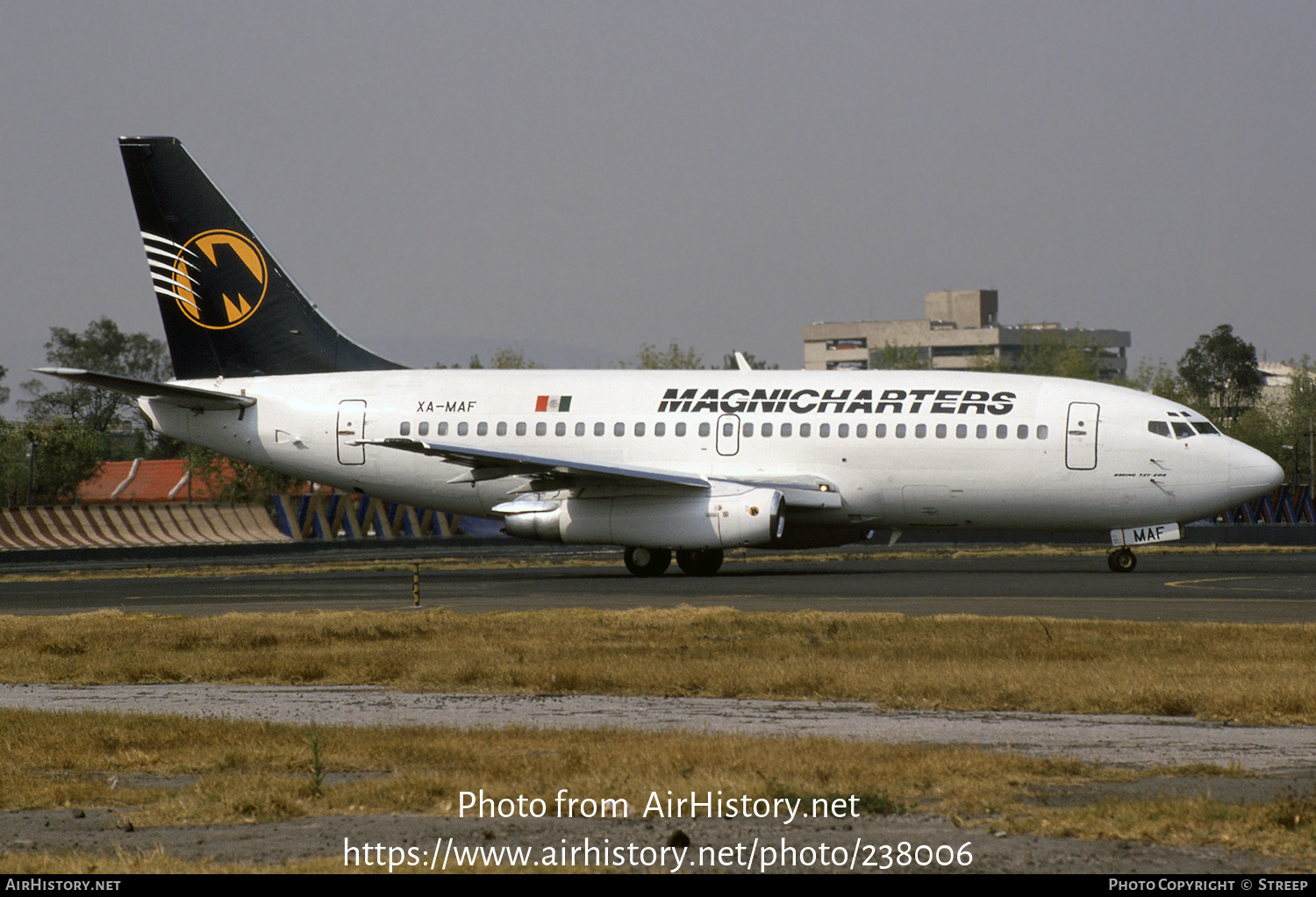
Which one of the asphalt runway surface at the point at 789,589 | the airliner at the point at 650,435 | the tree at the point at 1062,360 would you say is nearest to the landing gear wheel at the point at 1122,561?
the airliner at the point at 650,435

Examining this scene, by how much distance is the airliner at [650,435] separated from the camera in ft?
103

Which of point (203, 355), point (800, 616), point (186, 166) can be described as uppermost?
point (186, 166)

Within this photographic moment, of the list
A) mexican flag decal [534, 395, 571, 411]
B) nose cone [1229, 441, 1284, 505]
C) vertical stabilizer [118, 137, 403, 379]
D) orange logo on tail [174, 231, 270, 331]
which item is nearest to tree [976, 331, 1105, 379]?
nose cone [1229, 441, 1284, 505]

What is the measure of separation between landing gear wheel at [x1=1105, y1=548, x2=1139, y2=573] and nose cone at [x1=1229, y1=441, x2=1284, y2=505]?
2.59 m

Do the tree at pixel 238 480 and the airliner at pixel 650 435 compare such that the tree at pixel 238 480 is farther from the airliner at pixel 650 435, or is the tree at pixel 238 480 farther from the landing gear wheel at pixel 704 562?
the landing gear wheel at pixel 704 562

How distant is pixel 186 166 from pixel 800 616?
22122 mm

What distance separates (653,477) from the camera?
3109 centimetres

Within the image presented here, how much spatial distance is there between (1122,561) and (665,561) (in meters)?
9.93

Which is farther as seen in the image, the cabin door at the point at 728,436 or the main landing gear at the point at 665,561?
the main landing gear at the point at 665,561

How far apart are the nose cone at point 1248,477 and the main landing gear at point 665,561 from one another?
1082 centimetres

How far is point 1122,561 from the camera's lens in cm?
3266
